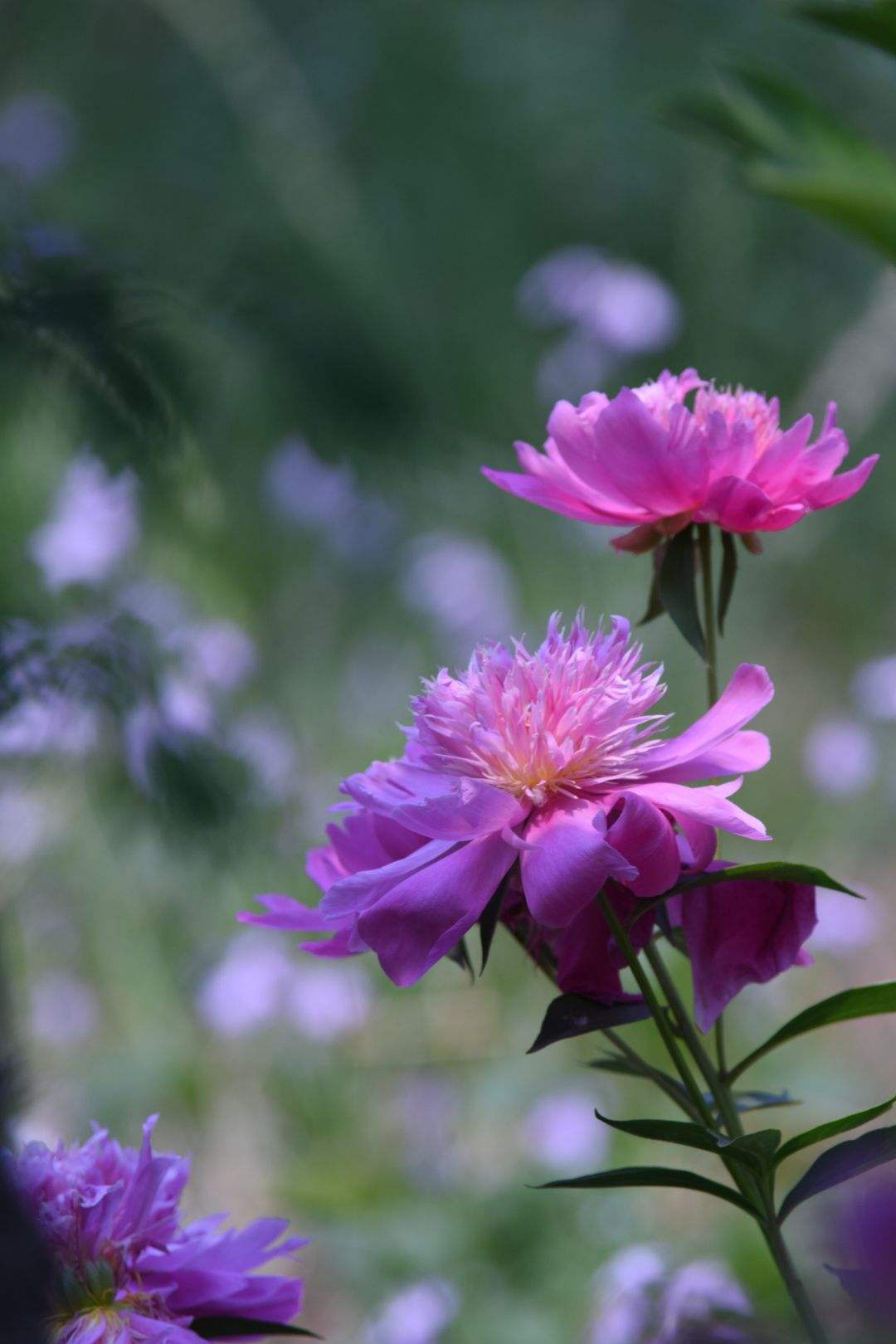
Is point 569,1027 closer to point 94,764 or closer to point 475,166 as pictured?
point 94,764

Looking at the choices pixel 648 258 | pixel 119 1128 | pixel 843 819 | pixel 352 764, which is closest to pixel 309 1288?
pixel 119 1128

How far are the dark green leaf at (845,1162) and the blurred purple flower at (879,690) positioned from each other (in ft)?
4.16

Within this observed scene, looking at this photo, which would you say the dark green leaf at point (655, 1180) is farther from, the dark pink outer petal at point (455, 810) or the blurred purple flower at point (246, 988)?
the blurred purple flower at point (246, 988)

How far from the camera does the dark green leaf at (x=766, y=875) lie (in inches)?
11.0

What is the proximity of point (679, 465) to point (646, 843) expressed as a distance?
0.34 feet

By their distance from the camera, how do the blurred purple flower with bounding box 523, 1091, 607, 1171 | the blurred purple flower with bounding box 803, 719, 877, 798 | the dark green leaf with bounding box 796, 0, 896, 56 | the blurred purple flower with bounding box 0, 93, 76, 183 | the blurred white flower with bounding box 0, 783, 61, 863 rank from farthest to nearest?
the blurred purple flower with bounding box 0, 93, 76, 183
the blurred purple flower with bounding box 803, 719, 877, 798
the blurred purple flower with bounding box 523, 1091, 607, 1171
the blurred white flower with bounding box 0, 783, 61, 863
the dark green leaf with bounding box 796, 0, 896, 56

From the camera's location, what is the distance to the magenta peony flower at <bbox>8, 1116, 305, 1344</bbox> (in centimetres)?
31

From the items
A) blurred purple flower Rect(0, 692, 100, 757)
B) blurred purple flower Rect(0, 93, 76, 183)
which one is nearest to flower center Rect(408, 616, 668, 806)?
blurred purple flower Rect(0, 692, 100, 757)

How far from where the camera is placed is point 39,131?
3.10 metres

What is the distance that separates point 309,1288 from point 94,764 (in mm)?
1021

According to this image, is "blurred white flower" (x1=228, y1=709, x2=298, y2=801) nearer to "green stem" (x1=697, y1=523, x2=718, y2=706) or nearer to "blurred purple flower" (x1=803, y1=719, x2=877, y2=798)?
"blurred purple flower" (x1=803, y1=719, x2=877, y2=798)

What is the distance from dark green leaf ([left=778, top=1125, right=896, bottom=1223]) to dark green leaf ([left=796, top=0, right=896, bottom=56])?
0.42 metres

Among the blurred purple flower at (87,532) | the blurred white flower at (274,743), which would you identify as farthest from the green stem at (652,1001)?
the blurred white flower at (274,743)

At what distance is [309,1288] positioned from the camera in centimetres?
163
